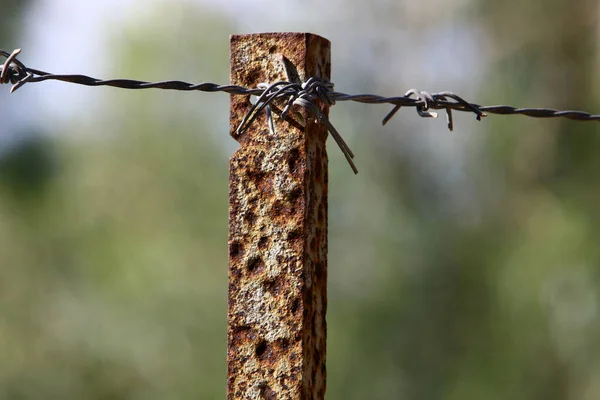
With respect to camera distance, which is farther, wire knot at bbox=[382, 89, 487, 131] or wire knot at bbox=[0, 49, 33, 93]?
wire knot at bbox=[382, 89, 487, 131]

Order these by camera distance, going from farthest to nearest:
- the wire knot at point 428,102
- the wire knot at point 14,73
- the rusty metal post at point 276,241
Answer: the wire knot at point 428,102, the wire knot at point 14,73, the rusty metal post at point 276,241

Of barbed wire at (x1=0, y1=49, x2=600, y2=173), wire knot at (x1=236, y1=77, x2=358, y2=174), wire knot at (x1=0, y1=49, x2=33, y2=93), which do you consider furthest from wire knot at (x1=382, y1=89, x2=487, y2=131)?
wire knot at (x1=0, y1=49, x2=33, y2=93)

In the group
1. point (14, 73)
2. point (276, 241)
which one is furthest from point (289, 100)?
point (14, 73)

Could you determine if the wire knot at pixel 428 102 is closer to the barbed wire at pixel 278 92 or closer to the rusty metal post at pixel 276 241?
the barbed wire at pixel 278 92

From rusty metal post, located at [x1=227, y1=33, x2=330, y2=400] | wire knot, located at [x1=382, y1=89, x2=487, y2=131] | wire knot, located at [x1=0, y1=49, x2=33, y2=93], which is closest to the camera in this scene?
rusty metal post, located at [x1=227, y1=33, x2=330, y2=400]

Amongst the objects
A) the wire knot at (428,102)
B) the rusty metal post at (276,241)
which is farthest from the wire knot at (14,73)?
the wire knot at (428,102)

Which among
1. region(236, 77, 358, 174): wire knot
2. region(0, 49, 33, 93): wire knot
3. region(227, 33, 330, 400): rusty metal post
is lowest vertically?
region(227, 33, 330, 400): rusty metal post

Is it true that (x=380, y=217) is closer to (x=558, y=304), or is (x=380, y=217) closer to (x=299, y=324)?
(x=558, y=304)

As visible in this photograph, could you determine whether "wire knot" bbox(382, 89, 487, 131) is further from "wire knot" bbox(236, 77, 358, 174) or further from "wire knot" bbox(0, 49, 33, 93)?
"wire knot" bbox(0, 49, 33, 93)
